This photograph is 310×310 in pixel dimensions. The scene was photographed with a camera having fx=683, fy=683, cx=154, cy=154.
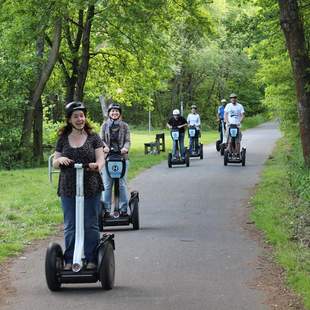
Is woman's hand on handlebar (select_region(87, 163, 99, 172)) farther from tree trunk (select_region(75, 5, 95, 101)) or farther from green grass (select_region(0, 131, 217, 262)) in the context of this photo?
tree trunk (select_region(75, 5, 95, 101))

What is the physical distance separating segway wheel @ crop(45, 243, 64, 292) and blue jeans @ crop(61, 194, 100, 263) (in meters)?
0.17

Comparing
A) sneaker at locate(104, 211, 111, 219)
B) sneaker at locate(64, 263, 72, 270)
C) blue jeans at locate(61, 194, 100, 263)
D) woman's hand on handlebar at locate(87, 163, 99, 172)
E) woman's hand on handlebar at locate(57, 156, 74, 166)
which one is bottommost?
sneaker at locate(64, 263, 72, 270)

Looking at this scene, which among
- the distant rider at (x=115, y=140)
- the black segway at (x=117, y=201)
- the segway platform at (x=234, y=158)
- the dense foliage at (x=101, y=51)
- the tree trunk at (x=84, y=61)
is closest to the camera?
the black segway at (x=117, y=201)

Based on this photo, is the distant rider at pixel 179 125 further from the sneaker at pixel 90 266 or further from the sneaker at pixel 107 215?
the sneaker at pixel 90 266

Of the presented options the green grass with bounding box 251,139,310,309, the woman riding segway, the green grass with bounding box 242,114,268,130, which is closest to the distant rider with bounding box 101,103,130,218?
the green grass with bounding box 251,139,310,309

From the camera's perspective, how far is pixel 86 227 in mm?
7559

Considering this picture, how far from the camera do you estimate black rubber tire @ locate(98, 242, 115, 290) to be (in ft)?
24.1

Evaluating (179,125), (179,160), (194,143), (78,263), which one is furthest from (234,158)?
(78,263)

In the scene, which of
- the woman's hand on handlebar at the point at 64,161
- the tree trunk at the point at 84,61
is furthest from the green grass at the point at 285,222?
the tree trunk at the point at 84,61

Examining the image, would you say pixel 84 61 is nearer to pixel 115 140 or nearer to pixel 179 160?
pixel 179 160

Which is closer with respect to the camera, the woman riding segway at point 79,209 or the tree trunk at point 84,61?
the woman riding segway at point 79,209

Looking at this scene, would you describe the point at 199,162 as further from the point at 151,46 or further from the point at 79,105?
the point at 79,105

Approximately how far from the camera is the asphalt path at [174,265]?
713cm

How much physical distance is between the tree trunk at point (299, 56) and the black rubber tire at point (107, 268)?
952 cm
